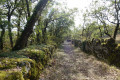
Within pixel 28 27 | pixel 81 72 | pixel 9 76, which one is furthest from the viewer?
pixel 28 27

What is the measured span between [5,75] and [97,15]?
19749 mm

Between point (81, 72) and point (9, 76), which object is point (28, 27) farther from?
point (81, 72)

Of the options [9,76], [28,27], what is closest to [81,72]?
[9,76]

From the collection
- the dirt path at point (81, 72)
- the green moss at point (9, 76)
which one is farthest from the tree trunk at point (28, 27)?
the green moss at point (9, 76)

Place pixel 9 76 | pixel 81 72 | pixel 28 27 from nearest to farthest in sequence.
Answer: pixel 9 76
pixel 81 72
pixel 28 27

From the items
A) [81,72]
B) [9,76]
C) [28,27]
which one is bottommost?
[81,72]

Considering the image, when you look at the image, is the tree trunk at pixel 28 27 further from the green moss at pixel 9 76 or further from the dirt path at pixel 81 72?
the green moss at pixel 9 76

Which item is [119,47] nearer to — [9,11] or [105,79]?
[105,79]

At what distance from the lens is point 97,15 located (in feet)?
58.0

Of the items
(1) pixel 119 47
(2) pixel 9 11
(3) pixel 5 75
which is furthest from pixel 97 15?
(3) pixel 5 75

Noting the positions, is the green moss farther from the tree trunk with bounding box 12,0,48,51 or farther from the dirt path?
the tree trunk with bounding box 12,0,48,51

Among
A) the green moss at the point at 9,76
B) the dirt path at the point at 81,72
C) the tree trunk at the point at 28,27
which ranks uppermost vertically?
the tree trunk at the point at 28,27

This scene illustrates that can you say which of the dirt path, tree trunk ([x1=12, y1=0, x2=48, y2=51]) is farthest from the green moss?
tree trunk ([x1=12, y1=0, x2=48, y2=51])

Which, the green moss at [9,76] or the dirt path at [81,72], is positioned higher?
the green moss at [9,76]
